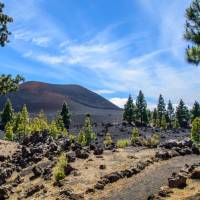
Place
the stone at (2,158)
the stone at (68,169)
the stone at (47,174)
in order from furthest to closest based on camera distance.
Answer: the stone at (2,158)
the stone at (68,169)
the stone at (47,174)

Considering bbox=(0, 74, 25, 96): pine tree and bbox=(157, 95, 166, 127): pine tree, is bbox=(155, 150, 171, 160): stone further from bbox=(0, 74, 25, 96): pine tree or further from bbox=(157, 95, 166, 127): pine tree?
bbox=(157, 95, 166, 127): pine tree

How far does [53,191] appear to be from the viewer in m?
34.8

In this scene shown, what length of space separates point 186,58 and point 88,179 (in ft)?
51.6

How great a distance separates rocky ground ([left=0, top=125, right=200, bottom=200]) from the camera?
31.4m

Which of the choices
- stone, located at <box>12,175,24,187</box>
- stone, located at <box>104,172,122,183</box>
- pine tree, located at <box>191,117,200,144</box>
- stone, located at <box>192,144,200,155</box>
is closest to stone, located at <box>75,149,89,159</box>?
stone, located at <box>12,175,24,187</box>

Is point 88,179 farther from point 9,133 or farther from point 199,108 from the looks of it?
point 199,108

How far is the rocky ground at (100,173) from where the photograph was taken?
3138 centimetres

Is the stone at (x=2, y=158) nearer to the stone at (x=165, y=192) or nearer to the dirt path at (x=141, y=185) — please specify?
the dirt path at (x=141, y=185)

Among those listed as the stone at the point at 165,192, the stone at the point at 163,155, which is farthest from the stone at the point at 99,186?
the stone at the point at 163,155

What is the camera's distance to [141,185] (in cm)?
3181

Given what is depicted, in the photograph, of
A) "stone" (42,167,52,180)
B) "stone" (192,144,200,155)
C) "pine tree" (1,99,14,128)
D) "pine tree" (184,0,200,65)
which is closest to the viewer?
"pine tree" (184,0,200,65)

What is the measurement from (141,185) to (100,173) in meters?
6.67

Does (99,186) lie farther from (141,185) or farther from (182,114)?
(182,114)

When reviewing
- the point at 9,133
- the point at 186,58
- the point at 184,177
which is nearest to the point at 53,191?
the point at 184,177
